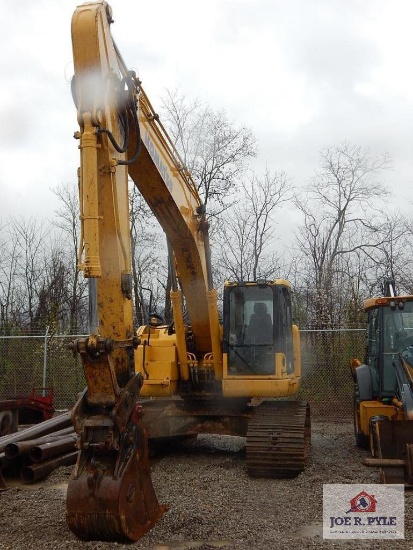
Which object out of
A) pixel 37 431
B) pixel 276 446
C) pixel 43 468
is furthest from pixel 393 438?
pixel 37 431

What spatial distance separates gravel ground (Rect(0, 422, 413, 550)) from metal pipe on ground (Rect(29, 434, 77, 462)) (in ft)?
0.84

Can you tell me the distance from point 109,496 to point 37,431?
4.74m

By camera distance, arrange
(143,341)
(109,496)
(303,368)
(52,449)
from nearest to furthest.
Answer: (109,496)
(52,449)
(143,341)
(303,368)

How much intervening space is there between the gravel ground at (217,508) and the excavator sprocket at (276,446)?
0.15 m

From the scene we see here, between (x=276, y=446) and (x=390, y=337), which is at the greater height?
(x=390, y=337)

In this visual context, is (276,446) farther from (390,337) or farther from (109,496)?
(109,496)

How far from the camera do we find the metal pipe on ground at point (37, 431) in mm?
8742

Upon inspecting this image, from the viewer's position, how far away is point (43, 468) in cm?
828

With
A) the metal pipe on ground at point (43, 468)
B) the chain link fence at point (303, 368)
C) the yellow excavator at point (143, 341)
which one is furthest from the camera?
the chain link fence at point (303, 368)

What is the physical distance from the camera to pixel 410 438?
7156 millimetres

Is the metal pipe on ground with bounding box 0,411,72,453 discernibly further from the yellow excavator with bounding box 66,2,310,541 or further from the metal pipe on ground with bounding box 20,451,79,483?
the yellow excavator with bounding box 66,2,310,541

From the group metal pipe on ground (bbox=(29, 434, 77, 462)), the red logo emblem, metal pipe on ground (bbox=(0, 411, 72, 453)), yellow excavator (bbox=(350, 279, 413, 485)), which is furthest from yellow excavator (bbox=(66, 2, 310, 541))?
the red logo emblem

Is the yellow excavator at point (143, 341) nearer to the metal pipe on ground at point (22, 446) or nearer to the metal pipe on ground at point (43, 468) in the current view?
the metal pipe on ground at point (43, 468)

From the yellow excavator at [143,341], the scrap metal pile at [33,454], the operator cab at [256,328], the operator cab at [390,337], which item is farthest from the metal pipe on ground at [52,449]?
the operator cab at [390,337]
